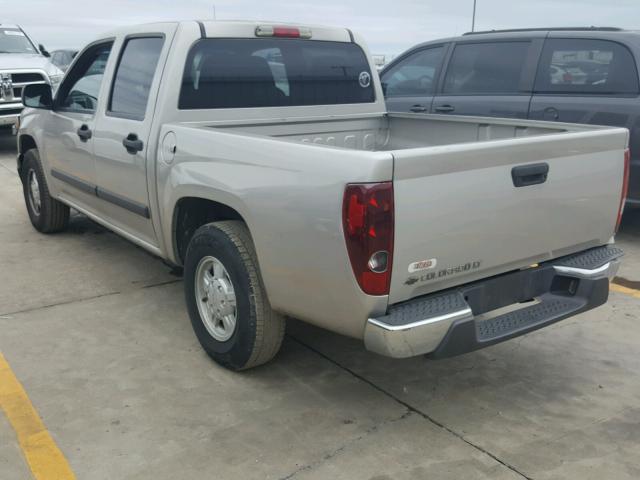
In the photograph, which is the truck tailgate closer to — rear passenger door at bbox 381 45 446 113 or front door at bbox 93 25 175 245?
front door at bbox 93 25 175 245

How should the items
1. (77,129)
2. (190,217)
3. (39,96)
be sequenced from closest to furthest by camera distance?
(190,217) → (77,129) → (39,96)

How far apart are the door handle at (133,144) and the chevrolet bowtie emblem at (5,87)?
25.6ft

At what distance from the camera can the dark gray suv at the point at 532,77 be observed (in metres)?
5.79

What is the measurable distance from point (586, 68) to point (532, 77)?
1.72ft

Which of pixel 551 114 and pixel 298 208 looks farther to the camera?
pixel 551 114

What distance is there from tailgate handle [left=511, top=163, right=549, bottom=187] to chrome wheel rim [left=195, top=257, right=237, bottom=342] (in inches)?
58.5

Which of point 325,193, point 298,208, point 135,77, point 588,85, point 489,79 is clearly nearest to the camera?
point 325,193

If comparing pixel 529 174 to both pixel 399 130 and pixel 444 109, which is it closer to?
pixel 399 130

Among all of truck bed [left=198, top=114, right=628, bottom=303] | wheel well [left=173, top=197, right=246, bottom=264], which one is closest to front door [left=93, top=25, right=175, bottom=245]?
wheel well [left=173, top=197, right=246, bottom=264]

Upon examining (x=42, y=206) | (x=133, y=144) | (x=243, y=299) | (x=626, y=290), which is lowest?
(x=626, y=290)

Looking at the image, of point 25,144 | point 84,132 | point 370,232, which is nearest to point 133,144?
point 84,132

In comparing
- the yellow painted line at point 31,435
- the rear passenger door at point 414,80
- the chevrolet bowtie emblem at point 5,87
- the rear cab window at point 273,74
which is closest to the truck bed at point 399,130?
the rear cab window at point 273,74

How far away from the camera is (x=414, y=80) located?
7555mm

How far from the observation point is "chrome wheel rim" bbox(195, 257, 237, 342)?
11.5 feet
